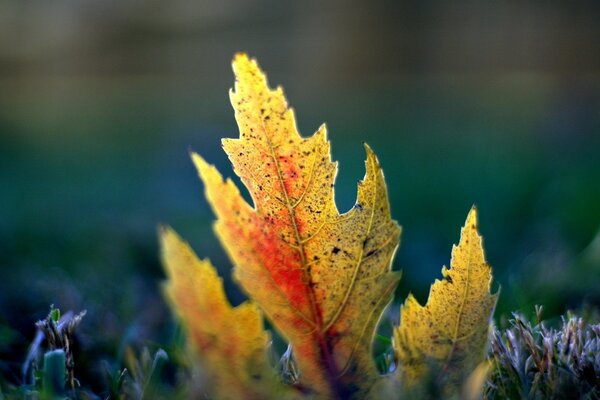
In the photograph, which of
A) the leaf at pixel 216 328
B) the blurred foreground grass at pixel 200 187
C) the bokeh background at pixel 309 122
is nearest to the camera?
the leaf at pixel 216 328

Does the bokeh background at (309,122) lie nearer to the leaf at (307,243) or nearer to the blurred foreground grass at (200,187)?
the blurred foreground grass at (200,187)

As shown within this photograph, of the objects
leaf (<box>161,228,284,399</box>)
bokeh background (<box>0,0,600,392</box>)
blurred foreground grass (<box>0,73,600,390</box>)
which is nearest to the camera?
leaf (<box>161,228,284,399</box>)

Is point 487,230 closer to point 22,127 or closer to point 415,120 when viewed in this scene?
point 415,120

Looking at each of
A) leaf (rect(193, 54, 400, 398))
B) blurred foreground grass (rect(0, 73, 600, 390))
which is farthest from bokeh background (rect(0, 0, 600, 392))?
leaf (rect(193, 54, 400, 398))

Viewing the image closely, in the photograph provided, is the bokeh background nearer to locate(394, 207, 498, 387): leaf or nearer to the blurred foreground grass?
the blurred foreground grass

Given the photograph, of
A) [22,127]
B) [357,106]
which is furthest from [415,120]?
[22,127]

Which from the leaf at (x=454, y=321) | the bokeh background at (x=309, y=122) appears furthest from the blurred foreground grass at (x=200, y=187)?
the leaf at (x=454, y=321)
